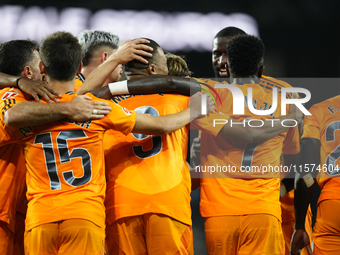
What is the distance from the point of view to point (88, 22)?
20.4 ft

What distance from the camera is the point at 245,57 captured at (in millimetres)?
2980

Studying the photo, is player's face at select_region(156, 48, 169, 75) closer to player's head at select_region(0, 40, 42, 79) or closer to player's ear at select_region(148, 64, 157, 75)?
player's ear at select_region(148, 64, 157, 75)

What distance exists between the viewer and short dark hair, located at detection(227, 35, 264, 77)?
298 cm

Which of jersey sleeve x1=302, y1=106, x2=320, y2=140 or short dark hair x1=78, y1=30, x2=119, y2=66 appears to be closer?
jersey sleeve x1=302, y1=106, x2=320, y2=140

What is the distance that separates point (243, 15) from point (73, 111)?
486cm

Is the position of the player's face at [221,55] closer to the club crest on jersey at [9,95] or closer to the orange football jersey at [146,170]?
the orange football jersey at [146,170]

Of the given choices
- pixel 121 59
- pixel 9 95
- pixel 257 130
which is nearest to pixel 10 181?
pixel 9 95

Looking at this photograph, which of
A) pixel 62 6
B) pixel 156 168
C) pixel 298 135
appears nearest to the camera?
pixel 156 168

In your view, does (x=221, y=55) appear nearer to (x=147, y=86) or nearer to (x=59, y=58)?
(x=147, y=86)

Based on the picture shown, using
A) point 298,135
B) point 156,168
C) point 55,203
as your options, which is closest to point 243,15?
point 298,135

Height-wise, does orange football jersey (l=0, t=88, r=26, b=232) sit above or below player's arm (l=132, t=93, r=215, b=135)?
below

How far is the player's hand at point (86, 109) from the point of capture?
2305 mm

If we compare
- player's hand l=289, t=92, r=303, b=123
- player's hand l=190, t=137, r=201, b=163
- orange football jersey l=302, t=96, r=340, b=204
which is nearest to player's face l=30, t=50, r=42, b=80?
player's hand l=190, t=137, r=201, b=163

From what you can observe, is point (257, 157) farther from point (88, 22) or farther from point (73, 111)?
point (88, 22)
